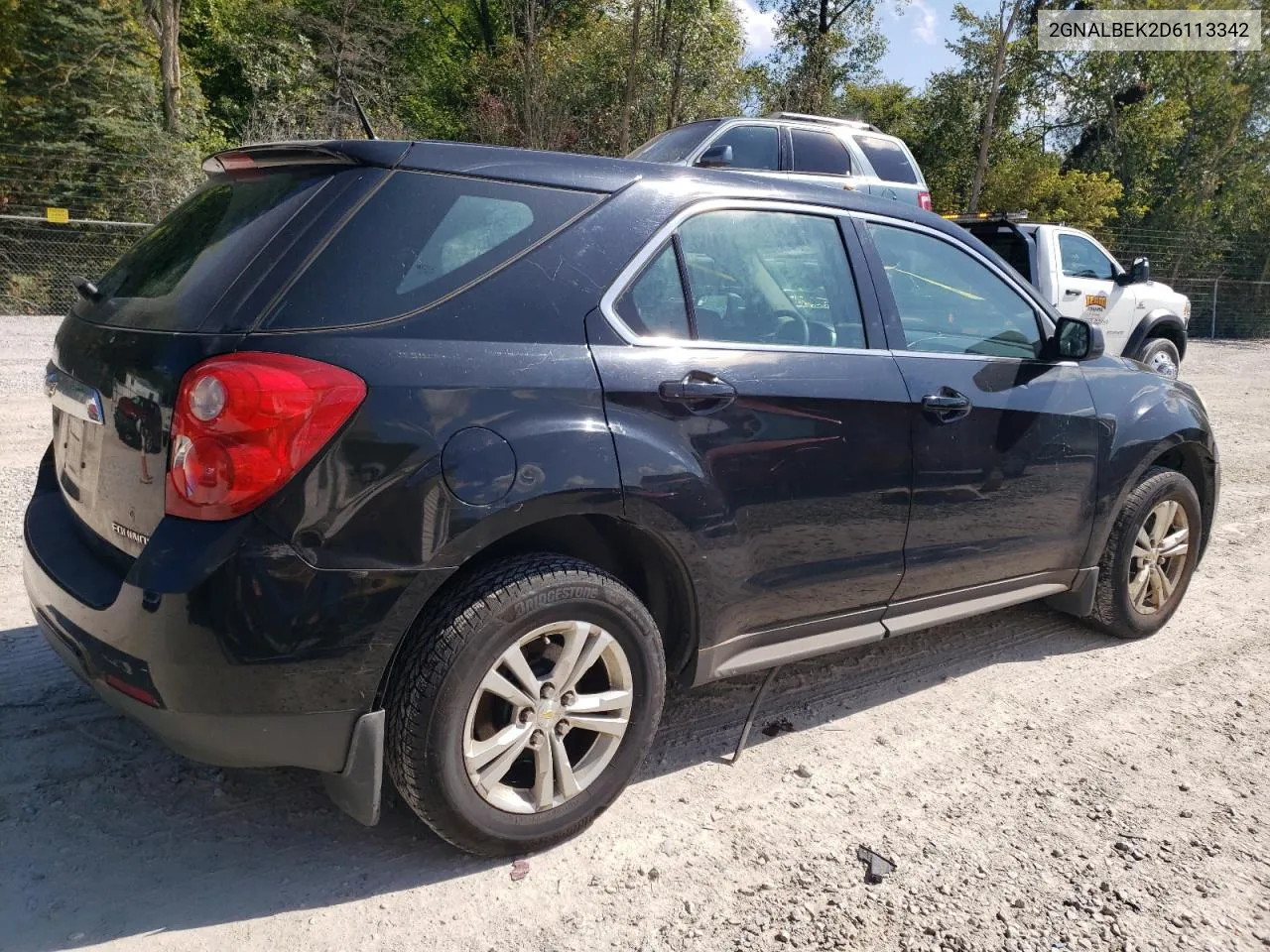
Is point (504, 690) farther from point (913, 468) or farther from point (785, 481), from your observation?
point (913, 468)

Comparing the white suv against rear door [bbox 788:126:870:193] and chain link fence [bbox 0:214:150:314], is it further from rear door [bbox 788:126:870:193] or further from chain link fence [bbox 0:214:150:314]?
chain link fence [bbox 0:214:150:314]

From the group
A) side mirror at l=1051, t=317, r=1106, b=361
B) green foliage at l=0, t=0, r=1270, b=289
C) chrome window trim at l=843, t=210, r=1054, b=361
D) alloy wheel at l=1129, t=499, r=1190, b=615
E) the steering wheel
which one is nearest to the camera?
the steering wheel

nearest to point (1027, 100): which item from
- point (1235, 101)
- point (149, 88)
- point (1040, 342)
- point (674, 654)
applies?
point (1235, 101)

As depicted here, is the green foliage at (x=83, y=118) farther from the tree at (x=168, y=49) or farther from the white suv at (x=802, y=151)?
the white suv at (x=802, y=151)

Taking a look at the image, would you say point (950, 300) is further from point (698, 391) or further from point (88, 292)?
point (88, 292)

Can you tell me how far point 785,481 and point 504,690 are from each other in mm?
1038

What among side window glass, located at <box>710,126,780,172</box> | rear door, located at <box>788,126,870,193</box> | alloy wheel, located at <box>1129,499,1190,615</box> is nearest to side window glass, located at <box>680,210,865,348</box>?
alloy wheel, located at <box>1129,499,1190,615</box>

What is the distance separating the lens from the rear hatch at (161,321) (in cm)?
222

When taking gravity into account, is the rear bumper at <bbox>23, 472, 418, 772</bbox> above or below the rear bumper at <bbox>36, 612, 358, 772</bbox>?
above

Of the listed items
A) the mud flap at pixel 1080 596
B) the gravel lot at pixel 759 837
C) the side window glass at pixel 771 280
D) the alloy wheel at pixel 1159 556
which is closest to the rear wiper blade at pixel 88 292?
the gravel lot at pixel 759 837

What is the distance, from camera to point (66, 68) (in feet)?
57.5

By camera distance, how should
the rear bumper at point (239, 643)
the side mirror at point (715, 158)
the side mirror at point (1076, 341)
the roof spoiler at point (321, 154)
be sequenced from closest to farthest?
the rear bumper at point (239, 643), the roof spoiler at point (321, 154), the side mirror at point (1076, 341), the side mirror at point (715, 158)

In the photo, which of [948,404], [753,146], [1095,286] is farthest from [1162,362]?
[948,404]

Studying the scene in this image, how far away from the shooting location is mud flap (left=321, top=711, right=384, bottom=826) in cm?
230
